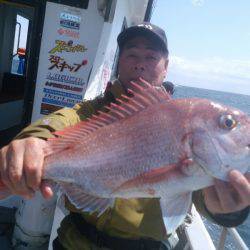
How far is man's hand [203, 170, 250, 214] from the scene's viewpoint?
5.74 ft

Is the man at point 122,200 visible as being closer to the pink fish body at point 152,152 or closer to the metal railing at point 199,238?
the pink fish body at point 152,152

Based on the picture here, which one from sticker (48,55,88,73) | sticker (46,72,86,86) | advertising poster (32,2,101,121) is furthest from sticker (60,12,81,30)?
sticker (46,72,86,86)

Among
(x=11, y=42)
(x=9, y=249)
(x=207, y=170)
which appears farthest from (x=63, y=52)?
(x=11, y=42)

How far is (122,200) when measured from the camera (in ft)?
7.68

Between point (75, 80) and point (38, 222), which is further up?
point (75, 80)

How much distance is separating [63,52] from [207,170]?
10.4 feet

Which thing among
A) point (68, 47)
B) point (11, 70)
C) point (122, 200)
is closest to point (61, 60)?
point (68, 47)

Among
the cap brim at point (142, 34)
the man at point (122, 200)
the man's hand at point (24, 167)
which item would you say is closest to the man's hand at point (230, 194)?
the man at point (122, 200)

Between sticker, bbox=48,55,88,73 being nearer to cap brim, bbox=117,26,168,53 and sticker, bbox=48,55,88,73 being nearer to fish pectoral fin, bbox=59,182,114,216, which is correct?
cap brim, bbox=117,26,168,53

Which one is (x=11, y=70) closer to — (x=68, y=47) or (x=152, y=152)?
(x=68, y=47)

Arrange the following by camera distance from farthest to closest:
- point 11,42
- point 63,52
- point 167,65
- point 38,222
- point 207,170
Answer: point 11,42 < point 63,52 < point 38,222 < point 167,65 < point 207,170

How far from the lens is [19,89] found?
9.77 m

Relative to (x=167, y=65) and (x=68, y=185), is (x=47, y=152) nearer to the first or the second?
(x=68, y=185)

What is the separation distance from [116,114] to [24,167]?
0.51 metres
